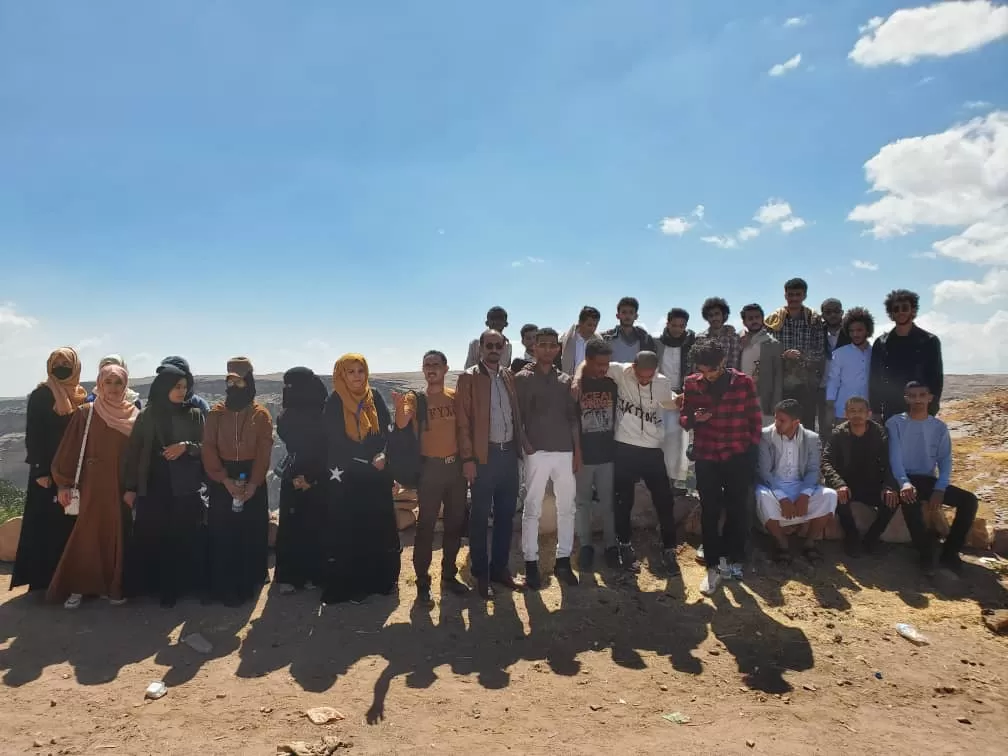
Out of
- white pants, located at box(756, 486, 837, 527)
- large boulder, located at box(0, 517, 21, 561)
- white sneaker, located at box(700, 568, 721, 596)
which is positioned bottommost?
white sneaker, located at box(700, 568, 721, 596)

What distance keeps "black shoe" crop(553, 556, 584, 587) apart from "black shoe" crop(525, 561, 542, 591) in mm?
202

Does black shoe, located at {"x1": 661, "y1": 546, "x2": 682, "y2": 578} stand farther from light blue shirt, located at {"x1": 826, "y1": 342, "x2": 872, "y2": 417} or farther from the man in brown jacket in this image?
light blue shirt, located at {"x1": 826, "y1": 342, "x2": 872, "y2": 417}

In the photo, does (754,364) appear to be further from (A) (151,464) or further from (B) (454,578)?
(A) (151,464)

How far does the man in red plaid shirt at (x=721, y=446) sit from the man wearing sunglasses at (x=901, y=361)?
1970 millimetres

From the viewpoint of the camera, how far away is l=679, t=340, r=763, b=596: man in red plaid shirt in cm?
512

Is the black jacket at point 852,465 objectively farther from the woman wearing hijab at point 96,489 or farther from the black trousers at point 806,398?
the woman wearing hijab at point 96,489

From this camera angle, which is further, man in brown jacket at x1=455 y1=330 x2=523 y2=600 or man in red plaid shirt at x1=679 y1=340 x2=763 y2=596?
man in red plaid shirt at x1=679 y1=340 x2=763 y2=596

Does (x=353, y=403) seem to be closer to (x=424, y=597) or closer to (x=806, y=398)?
(x=424, y=597)

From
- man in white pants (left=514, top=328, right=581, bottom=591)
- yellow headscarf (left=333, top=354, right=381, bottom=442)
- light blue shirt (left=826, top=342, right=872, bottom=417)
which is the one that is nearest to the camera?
yellow headscarf (left=333, top=354, right=381, bottom=442)

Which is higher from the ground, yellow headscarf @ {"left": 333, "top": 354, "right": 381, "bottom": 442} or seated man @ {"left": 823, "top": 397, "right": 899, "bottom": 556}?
yellow headscarf @ {"left": 333, "top": 354, "right": 381, "bottom": 442}

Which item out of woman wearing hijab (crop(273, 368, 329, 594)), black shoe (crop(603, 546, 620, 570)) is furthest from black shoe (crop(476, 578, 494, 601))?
woman wearing hijab (crop(273, 368, 329, 594))

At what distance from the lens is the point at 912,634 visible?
425 centimetres

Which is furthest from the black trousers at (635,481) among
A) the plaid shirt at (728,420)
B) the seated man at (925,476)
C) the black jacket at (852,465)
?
the seated man at (925,476)

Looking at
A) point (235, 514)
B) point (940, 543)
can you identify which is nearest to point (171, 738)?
point (235, 514)
